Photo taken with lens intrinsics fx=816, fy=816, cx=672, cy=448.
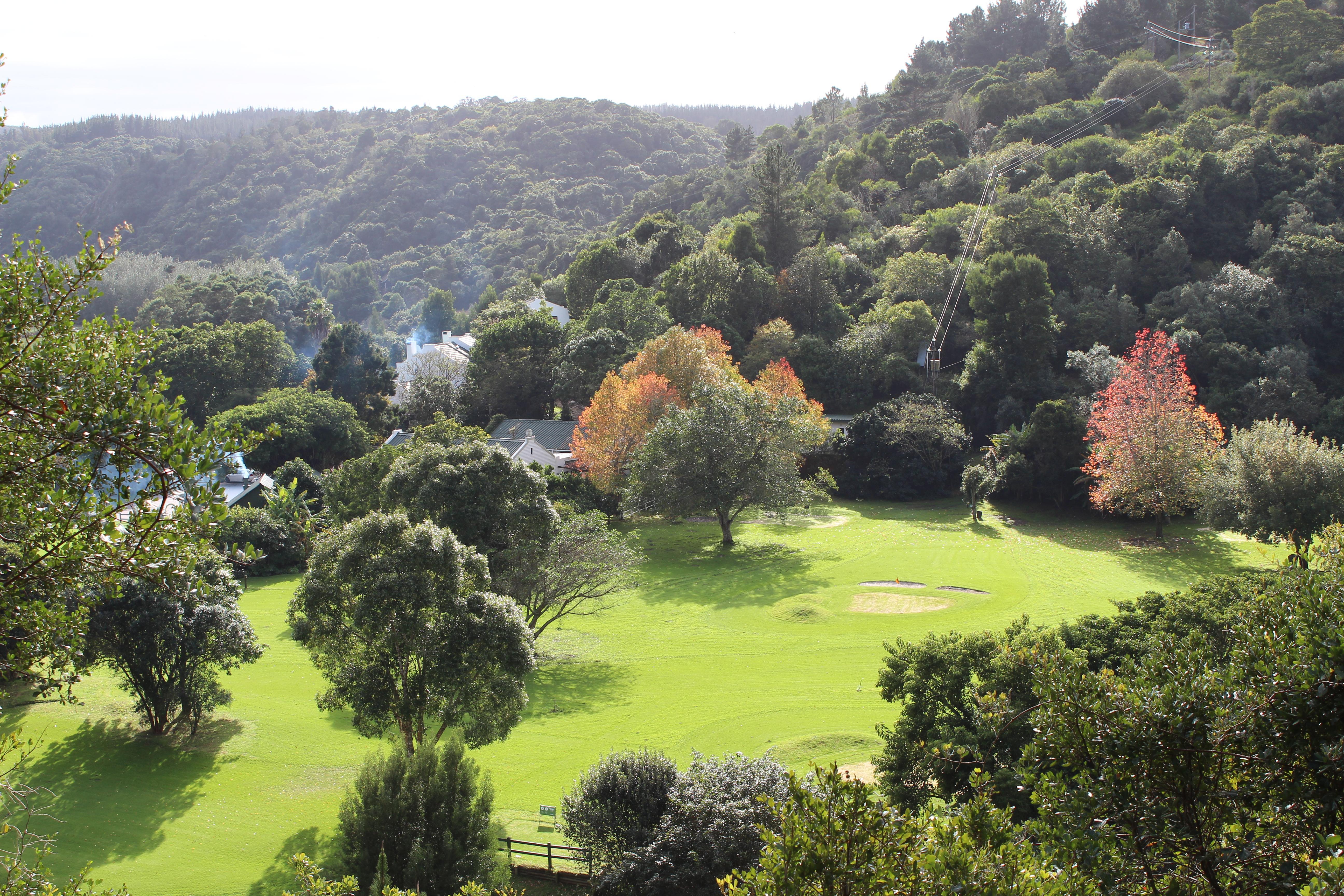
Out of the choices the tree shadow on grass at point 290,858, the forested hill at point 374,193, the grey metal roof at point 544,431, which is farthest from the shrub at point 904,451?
the forested hill at point 374,193

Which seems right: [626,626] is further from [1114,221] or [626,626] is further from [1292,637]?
[1114,221]

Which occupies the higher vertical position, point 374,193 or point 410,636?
point 374,193

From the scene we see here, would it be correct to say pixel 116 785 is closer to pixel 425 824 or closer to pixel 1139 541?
pixel 425 824

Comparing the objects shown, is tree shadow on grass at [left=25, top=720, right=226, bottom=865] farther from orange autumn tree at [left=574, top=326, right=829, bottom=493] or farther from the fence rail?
orange autumn tree at [left=574, top=326, right=829, bottom=493]

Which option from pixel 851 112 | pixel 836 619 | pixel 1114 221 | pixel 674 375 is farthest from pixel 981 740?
pixel 851 112

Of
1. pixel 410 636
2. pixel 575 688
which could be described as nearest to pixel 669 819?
pixel 410 636

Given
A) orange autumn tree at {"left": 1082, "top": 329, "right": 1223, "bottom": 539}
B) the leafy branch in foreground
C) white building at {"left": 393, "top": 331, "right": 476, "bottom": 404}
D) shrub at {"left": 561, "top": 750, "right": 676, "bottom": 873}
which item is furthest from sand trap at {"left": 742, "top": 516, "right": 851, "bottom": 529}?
the leafy branch in foreground
